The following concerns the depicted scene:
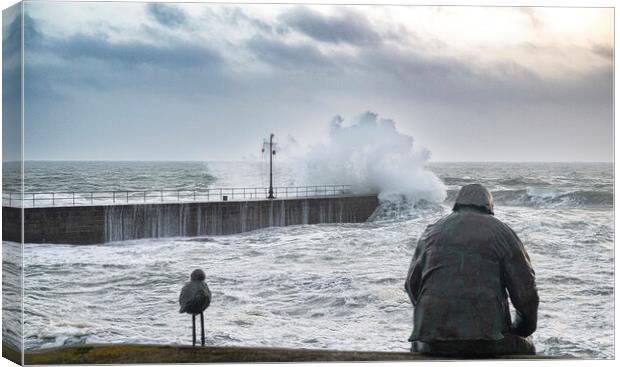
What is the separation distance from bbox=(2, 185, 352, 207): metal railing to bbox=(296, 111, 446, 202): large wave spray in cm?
26

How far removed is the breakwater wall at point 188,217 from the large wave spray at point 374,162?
61 centimetres

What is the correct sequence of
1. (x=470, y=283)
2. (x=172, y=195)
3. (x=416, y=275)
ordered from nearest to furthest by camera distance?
1. (x=470, y=283)
2. (x=416, y=275)
3. (x=172, y=195)

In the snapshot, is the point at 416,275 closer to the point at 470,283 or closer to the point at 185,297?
the point at 470,283

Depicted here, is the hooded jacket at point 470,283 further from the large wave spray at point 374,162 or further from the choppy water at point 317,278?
the large wave spray at point 374,162

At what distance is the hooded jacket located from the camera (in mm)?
9828

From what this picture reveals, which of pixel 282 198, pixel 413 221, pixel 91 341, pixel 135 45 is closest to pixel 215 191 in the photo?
pixel 282 198

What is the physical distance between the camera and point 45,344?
1364 centimetres

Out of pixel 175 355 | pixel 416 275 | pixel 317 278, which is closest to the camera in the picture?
pixel 416 275

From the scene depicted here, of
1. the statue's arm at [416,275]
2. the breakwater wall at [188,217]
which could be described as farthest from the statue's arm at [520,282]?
the breakwater wall at [188,217]

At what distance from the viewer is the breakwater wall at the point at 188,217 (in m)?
19.7

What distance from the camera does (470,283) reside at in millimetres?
9859

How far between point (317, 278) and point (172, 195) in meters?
6.45

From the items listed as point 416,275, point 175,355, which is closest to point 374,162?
point 175,355

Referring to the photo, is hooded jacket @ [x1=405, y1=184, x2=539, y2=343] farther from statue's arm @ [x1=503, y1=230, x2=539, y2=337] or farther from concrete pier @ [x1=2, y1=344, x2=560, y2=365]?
concrete pier @ [x1=2, y1=344, x2=560, y2=365]
